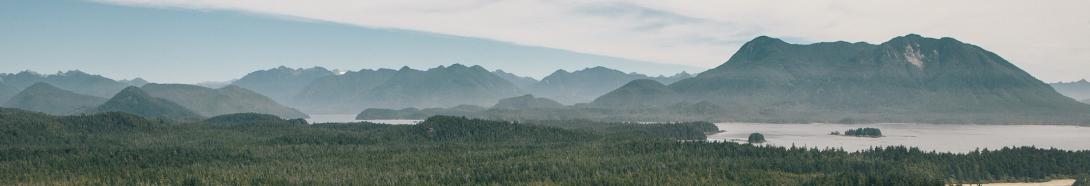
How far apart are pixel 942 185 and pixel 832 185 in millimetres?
23763

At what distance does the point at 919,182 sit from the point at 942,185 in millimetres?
5290

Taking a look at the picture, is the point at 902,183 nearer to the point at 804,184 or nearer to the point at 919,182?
the point at 919,182

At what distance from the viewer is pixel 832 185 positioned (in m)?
199

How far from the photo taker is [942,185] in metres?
200

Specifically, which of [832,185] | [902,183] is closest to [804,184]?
[832,185]

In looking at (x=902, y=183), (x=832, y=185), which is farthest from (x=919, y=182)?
(x=832, y=185)

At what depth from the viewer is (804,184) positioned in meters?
200

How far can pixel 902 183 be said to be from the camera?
197500 mm

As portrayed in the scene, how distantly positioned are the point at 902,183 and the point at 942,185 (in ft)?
31.5

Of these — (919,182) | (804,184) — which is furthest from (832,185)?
(919,182)

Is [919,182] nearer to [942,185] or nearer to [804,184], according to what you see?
[942,185]

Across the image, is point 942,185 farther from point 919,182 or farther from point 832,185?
point 832,185

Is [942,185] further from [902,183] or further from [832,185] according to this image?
[832,185]

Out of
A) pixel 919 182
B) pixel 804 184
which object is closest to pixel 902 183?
pixel 919 182
